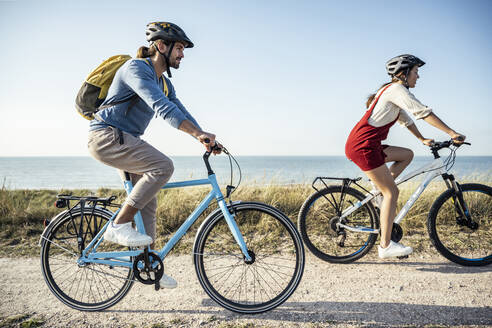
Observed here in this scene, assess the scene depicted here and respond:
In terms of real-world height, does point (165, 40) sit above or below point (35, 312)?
above

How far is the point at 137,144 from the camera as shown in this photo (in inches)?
96.0

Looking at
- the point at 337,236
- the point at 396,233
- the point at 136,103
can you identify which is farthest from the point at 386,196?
the point at 136,103

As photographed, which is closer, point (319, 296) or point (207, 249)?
point (319, 296)

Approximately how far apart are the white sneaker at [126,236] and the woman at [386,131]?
254 centimetres

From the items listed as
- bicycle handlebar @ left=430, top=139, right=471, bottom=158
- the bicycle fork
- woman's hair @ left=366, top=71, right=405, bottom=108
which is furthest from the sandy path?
woman's hair @ left=366, top=71, right=405, bottom=108

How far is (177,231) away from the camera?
2.65m

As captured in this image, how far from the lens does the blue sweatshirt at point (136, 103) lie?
226 centimetres

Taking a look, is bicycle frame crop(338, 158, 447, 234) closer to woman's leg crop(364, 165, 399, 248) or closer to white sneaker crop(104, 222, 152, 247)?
woman's leg crop(364, 165, 399, 248)

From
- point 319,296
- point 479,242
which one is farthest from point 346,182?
point 479,242

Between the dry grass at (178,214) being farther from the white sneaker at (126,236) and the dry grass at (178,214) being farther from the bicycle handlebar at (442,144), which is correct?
the white sneaker at (126,236)

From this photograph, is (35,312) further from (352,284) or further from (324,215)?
(324,215)

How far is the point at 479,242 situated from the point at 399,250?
1.65 meters

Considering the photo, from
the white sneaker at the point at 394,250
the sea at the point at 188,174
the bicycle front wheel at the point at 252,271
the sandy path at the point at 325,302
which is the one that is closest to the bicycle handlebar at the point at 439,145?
the white sneaker at the point at 394,250

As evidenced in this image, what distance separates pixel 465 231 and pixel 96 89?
17.4 ft
